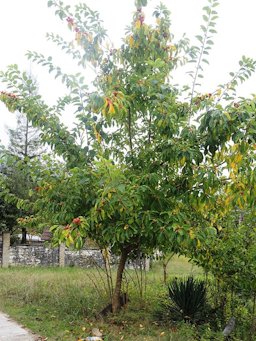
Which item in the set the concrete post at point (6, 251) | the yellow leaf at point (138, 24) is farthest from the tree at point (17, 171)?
the yellow leaf at point (138, 24)

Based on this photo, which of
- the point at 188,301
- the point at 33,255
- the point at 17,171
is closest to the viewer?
the point at 188,301

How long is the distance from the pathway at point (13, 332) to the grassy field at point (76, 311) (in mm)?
158

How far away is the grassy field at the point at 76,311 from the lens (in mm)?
5945

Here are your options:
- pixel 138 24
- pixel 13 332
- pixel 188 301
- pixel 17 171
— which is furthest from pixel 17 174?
pixel 138 24

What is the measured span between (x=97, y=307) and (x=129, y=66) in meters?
4.39

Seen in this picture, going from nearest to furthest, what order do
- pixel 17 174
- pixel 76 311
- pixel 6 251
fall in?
pixel 76 311 < pixel 6 251 < pixel 17 174

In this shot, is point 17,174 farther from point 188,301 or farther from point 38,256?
point 188,301

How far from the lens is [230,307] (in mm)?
6957

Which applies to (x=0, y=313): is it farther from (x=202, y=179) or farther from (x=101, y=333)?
(x=202, y=179)

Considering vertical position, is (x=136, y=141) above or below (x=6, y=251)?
above

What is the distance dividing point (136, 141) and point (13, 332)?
11.5ft

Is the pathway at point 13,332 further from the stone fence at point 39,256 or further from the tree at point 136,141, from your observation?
the stone fence at point 39,256

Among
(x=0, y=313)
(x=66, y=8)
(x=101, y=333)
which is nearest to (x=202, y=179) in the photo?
(x=101, y=333)

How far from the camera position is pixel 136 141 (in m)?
6.61
